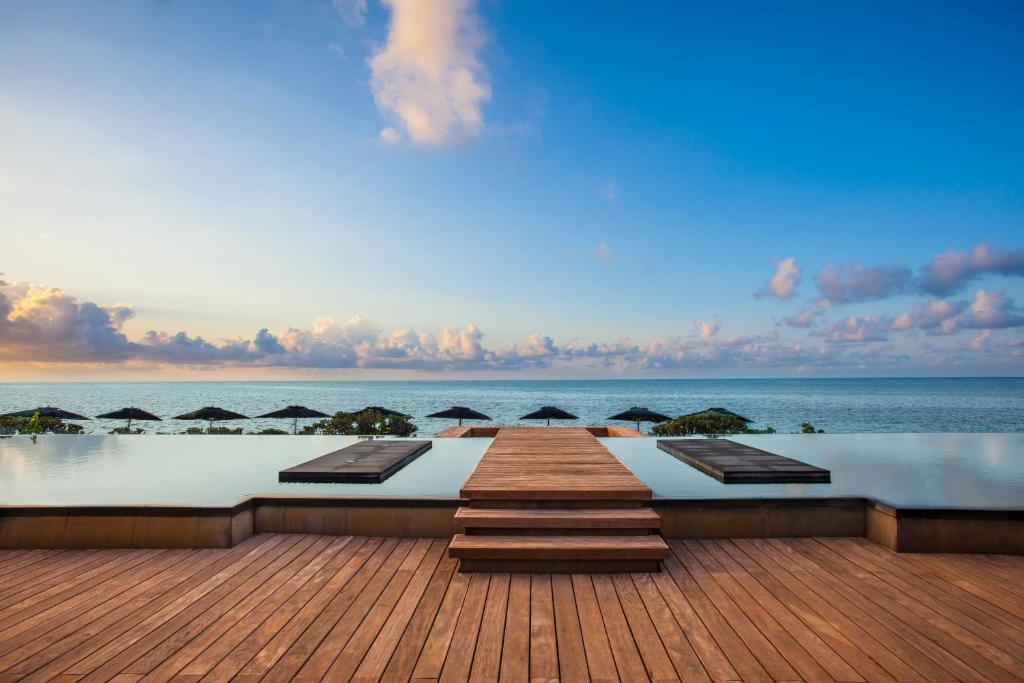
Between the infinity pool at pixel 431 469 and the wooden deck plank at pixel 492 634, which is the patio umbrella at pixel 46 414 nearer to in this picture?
the infinity pool at pixel 431 469

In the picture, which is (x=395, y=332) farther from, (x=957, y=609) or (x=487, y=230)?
(x=957, y=609)

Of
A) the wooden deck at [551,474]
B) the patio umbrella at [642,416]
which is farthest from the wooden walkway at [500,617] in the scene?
the patio umbrella at [642,416]

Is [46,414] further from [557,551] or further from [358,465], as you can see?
[557,551]

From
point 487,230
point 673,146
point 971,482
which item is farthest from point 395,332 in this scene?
point 971,482

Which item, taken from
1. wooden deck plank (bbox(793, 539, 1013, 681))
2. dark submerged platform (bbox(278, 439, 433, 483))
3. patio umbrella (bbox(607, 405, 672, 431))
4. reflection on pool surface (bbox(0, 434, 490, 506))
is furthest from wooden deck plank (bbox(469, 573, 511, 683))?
patio umbrella (bbox(607, 405, 672, 431))

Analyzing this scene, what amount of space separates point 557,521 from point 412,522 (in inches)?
54.9

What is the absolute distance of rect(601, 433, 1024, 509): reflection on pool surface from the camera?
5668 mm

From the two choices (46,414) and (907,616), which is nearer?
(907,616)

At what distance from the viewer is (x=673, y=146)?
15.9 meters

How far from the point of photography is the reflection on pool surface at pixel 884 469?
567 cm

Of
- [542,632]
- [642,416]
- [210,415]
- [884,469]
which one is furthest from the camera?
[642,416]

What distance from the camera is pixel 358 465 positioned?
20.2 feet

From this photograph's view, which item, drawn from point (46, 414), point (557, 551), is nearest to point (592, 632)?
point (557, 551)

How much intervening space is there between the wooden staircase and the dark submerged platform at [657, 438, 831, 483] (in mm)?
1679
